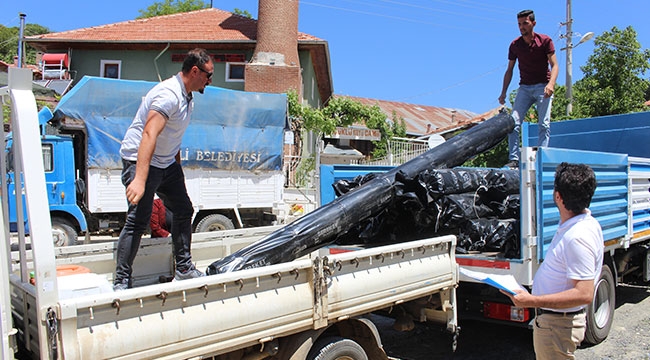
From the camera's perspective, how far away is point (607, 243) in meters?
5.04

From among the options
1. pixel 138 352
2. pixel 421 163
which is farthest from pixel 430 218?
pixel 138 352

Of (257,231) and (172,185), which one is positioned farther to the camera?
(257,231)

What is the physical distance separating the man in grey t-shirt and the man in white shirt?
220 cm

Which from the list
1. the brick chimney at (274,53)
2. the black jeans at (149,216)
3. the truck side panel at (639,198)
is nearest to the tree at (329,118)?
the brick chimney at (274,53)

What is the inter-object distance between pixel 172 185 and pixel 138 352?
160 cm

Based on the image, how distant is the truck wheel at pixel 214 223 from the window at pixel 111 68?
46.7ft

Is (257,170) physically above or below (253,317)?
above

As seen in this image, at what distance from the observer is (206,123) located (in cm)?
1126

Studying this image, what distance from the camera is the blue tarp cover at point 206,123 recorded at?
10125 millimetres

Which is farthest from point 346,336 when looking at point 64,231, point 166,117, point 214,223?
point 214,223

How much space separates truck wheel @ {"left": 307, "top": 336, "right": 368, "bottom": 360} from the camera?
293 centimetres

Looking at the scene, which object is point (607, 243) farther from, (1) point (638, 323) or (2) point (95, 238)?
(2) point (95, 238)

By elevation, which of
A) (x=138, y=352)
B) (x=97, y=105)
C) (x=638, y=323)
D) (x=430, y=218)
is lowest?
(x=638, y=323)

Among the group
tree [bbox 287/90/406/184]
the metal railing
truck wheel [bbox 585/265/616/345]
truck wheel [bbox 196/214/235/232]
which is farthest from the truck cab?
the metal railing
